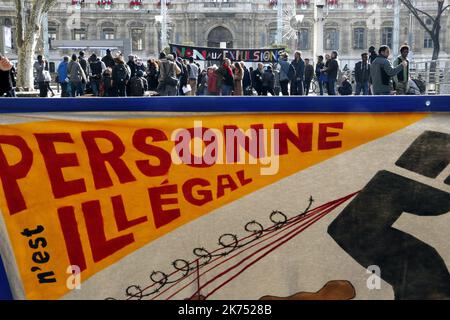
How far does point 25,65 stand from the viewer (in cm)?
2352

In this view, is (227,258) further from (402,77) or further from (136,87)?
(136,87)

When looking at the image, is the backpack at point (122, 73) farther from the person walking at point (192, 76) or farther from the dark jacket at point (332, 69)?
the dark jacket at point (332, 69)

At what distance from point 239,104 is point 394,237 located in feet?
2.55

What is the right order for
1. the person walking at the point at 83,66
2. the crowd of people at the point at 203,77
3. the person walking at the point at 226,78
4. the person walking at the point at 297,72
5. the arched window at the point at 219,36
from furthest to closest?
the arched window at the point at 219,36
the person walking at the point at 83,66
the person walking at the point at 297,72
the person walking at the point at 226,78
the crowd of people at the point at 203,77

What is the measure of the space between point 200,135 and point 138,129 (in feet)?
0.81

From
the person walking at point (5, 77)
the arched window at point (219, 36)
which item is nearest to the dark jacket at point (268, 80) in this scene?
the person walking at point (5, 77)

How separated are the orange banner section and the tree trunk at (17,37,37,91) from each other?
72.8ft

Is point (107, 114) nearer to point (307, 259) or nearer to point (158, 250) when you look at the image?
point (158, 250)

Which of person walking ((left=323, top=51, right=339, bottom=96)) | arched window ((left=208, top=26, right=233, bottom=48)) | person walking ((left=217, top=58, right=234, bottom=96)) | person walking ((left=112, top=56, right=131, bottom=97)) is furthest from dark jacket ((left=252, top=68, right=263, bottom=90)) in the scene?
arched window ((left=208, top=26, right=233, bottom=48))

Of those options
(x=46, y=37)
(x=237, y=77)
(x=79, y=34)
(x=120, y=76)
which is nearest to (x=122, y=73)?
(x=120, y=76)

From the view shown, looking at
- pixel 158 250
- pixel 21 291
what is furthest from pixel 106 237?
pixel 21 291

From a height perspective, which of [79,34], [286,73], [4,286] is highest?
[79,34]

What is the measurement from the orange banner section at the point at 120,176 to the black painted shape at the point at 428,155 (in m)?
0.23

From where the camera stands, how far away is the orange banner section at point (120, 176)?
2314mm
